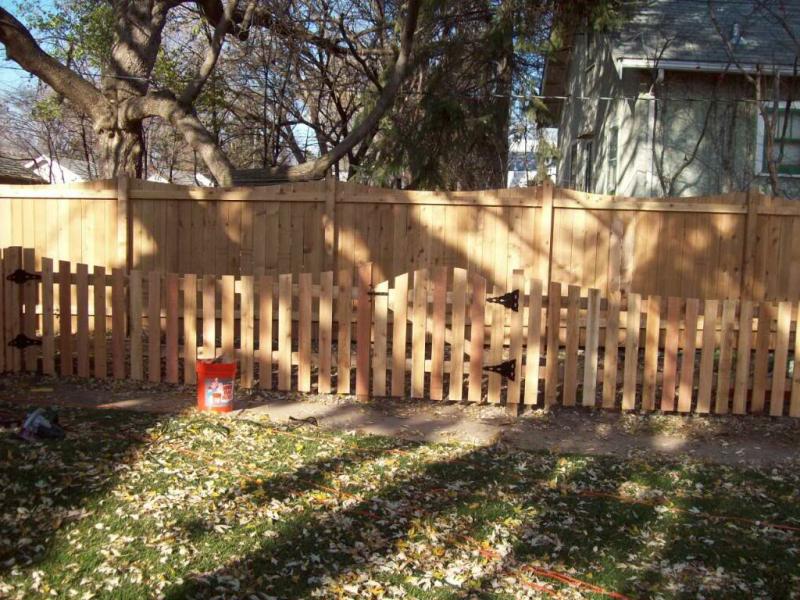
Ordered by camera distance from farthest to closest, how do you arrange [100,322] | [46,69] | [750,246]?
[46,69] < [750,246] < [100,322]

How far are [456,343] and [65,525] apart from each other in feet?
12.4

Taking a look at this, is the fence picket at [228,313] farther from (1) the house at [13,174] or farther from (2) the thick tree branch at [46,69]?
(1) the house at [13,174]

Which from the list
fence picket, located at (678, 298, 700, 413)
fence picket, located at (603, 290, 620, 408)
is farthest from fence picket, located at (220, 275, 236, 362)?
fence picket, located at (678, 298, 700, 413)

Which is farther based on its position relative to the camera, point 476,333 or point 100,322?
point 100,322

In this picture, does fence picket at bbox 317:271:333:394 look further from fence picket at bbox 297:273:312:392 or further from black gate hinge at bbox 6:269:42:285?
black gate hinge at bbox 6:269:42:285

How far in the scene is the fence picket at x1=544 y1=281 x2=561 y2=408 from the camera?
6836 millimetres

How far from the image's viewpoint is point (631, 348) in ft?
22.6

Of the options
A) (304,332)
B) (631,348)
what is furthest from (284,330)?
(631,348)

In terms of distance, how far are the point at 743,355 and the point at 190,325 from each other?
4844mm

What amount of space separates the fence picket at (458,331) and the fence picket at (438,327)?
9 centimetres

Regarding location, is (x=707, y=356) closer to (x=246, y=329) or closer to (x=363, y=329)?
(x=363, y=329)

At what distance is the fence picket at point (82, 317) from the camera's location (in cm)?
749

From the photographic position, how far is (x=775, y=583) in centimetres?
377

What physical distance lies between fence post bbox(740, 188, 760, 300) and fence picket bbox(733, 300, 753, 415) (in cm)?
228
